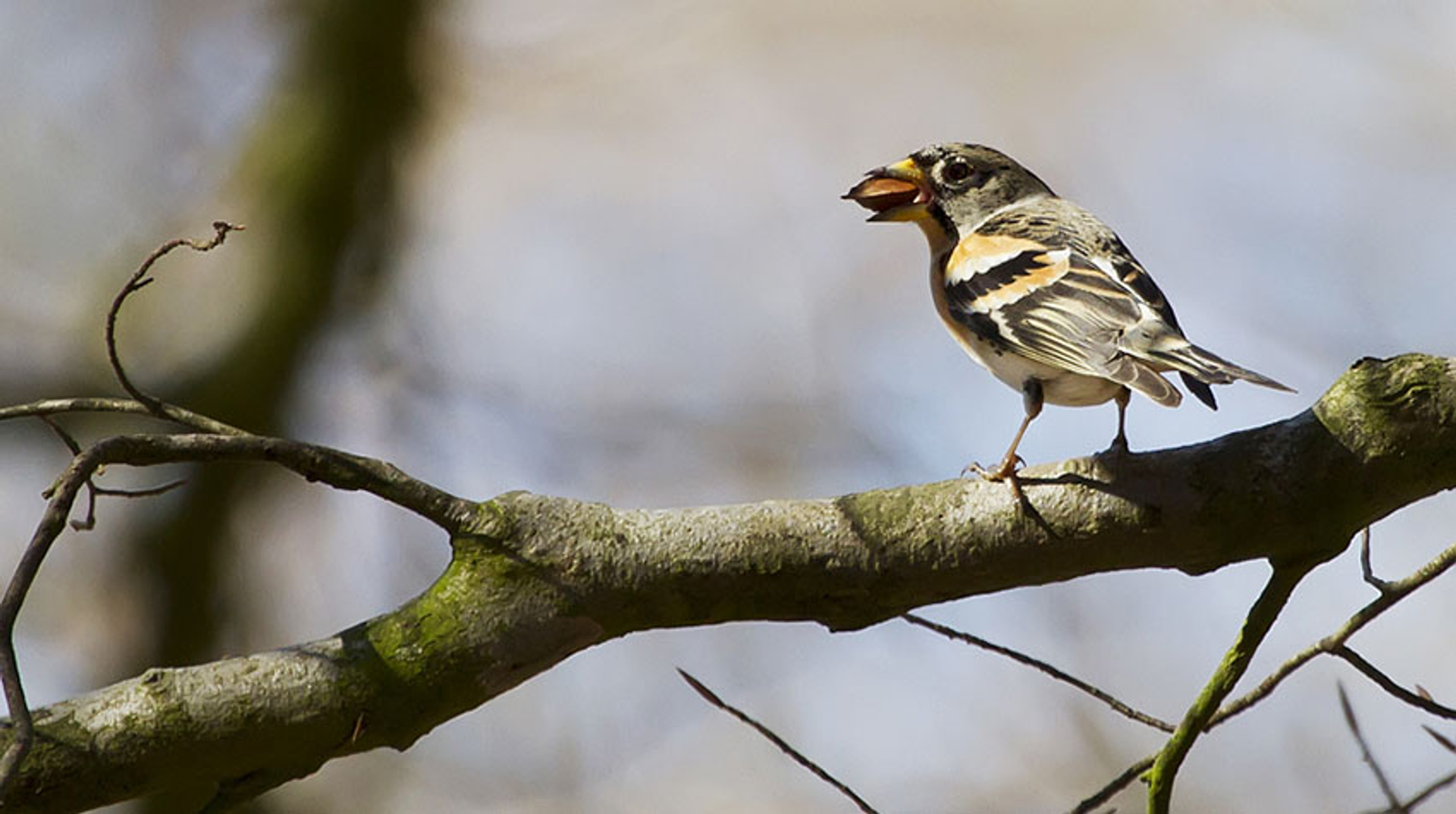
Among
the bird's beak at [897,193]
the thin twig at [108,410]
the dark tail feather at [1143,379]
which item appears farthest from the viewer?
the bird's beak at [897,193]

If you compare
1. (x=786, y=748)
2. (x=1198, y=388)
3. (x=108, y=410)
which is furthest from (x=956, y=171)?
(x=108, y=410)

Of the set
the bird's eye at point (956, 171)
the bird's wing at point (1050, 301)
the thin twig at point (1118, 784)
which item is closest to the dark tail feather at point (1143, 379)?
the bird's wing at point (1050, 301)

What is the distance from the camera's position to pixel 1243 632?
273 centimetres

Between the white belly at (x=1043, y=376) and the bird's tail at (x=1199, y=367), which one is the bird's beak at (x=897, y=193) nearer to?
the white belly at (x=1043, y=376)

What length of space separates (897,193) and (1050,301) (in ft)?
3.28

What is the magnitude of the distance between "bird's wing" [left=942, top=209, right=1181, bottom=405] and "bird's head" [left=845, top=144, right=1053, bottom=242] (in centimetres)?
20

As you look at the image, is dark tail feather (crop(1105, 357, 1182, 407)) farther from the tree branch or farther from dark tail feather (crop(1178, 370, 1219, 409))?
the tree branch

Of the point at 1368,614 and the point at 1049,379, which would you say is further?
the point at 1049,379

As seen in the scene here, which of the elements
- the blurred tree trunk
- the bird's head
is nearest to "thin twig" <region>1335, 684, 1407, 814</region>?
the bird's head

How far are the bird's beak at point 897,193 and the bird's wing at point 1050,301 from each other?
0.23 metres

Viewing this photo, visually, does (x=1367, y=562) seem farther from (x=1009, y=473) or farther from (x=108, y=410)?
(x=108, y=410)

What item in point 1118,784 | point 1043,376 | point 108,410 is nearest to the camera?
point 108,410

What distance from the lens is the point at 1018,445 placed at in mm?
3246

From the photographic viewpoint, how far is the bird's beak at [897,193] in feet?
15.6
